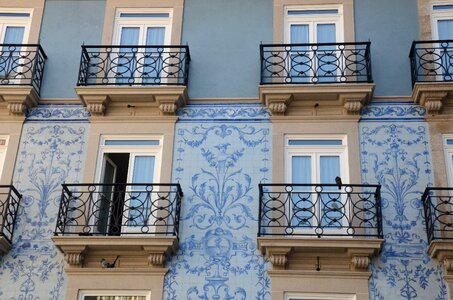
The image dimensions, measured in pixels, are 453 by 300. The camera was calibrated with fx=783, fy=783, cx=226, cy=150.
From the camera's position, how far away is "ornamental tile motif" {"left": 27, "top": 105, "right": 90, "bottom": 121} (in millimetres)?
15312

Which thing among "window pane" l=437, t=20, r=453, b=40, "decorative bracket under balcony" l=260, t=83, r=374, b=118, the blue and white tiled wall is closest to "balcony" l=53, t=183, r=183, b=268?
the blue and white tiled wall

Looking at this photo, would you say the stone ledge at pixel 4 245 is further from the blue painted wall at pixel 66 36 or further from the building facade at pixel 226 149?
the blue painted wall at pixel 66 36

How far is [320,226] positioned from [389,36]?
451 centimetres

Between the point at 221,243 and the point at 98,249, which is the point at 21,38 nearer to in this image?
the point at 98,249

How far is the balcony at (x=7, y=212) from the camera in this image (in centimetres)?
1378

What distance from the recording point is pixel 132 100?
15172 millimetres

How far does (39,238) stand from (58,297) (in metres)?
1.22

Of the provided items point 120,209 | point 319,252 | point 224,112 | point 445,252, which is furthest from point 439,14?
point 120,209

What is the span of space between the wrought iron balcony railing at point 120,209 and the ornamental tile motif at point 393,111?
3.93 metres

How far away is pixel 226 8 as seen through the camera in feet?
→ 53.9

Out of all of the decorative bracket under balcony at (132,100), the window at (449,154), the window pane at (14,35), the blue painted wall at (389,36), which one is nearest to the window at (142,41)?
the decorative bracket under balcony at (132,100)

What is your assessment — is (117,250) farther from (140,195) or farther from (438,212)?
(438,212)

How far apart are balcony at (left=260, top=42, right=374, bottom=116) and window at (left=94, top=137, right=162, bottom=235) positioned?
2.49 meters

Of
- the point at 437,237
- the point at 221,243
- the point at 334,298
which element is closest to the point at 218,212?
the point at 221,243
